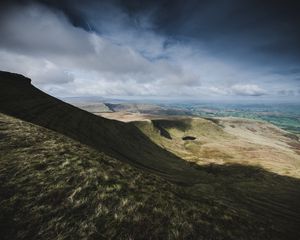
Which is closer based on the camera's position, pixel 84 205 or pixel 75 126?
pixel 84 205

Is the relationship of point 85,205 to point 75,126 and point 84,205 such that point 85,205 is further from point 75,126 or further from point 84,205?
point 75,126

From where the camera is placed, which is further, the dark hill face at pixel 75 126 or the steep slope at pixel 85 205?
the dark hill face at pixel 75 126

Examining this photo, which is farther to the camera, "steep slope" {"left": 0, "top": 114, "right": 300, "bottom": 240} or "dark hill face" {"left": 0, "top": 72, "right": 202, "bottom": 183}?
"dark hill face" {"left": 0, "top": 72, "right": 202, "bottom": 183}

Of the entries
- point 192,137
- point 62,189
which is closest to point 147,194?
point 62,189

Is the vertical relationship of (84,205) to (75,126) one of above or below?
above

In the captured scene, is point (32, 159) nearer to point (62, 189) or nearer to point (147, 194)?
point (62, 189)

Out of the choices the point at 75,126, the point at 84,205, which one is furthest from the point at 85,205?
the point at 75,126

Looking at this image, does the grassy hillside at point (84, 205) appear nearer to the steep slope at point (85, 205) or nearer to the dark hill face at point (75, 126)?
the steep slope at point (85, 205)

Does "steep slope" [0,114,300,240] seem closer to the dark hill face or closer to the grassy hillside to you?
the grassy hillside

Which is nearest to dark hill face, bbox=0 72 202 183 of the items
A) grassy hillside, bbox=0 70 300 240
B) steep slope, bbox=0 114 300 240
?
grassy hillside, bbox=0 70 300 240

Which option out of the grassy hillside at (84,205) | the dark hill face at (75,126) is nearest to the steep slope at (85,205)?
the grassy hillside at (84,205)

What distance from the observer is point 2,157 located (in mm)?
13273

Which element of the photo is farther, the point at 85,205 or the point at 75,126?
the point at 75,126

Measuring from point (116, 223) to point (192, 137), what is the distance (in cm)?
18736
